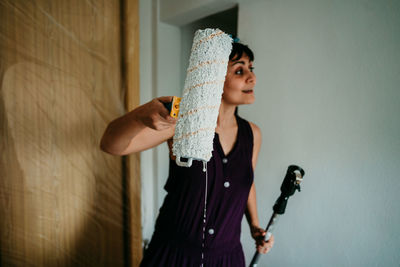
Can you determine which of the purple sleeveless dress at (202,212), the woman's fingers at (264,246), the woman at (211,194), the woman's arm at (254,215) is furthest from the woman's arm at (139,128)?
the woman's fingers at (264,246)

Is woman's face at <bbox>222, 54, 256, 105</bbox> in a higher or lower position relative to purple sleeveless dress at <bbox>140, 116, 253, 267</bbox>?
higher

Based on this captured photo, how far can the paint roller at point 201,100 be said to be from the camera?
13.1 inches

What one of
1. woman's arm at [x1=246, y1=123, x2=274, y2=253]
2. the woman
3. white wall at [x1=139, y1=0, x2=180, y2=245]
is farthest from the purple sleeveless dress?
white wall at [x1=139, y1=0, x2=180, y2=245]

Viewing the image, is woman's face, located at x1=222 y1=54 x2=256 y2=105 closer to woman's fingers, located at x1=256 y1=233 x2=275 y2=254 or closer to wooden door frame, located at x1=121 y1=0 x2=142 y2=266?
wooden door frame, located at x1=121 y1=0 x2=142 y2=266

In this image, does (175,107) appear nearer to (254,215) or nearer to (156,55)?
(156,55)

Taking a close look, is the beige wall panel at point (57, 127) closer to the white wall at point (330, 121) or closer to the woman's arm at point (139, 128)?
the woman's arm at point (139, 128)

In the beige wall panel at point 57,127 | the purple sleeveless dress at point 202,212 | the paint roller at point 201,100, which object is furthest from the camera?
the purple sleeveless dress at point 202,212

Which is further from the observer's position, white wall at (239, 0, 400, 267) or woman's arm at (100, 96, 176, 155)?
white wall at (239, 0, 400, 267)

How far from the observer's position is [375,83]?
622 mm

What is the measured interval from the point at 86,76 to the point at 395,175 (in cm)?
93

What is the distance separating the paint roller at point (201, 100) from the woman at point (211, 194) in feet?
0.72

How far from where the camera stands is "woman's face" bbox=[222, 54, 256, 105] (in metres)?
0.56

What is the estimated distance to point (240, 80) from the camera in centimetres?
56

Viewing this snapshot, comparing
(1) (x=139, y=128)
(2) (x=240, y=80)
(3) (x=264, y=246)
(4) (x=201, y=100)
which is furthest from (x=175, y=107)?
(3) (x=264, y=246)
